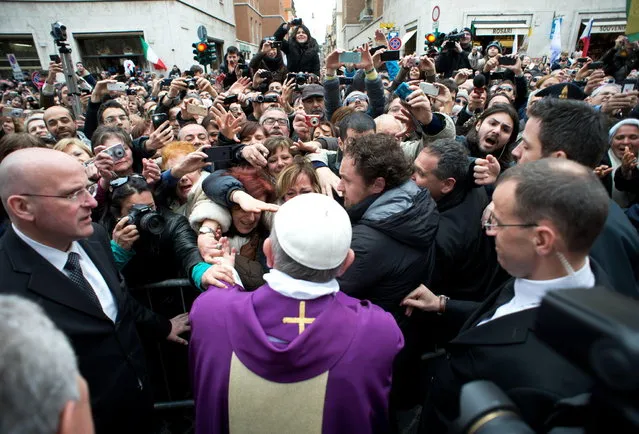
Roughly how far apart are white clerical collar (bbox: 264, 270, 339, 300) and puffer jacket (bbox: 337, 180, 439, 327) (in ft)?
1.84

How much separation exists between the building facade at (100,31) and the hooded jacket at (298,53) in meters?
19.4

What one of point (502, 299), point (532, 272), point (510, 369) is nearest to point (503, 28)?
point (502, 299)

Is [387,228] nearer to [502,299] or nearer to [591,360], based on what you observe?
[502,299]

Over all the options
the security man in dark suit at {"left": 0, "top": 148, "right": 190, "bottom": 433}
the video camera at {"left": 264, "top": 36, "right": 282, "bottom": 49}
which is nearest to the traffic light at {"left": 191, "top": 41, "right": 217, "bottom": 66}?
the video camera at {"left": 264, "top": 36, "right": 282, "bottom": 49}

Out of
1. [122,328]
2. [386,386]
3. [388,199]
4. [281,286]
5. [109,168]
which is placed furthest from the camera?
[109,168]

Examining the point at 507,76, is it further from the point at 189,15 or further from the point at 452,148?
the point at 189,15

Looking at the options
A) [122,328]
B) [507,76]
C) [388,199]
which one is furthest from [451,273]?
[507,76]

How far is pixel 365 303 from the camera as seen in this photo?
1537 mm

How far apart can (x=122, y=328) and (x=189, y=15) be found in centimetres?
2972

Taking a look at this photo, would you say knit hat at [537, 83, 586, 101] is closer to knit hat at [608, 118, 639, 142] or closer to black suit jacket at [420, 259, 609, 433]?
knit hat at [608, 118, 639, 142]

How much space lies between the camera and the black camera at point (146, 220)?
2.05 metres

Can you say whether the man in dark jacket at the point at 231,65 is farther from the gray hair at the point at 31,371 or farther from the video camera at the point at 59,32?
the gray hair at the point at 31,371

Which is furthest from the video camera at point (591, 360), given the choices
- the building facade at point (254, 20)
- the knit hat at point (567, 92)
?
the building facade at point (254, 20)

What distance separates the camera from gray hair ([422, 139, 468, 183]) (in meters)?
2.44
